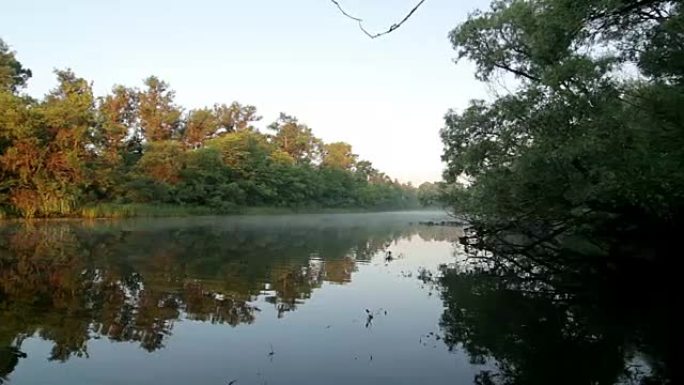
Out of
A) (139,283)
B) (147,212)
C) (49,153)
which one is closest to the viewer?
(139,283)

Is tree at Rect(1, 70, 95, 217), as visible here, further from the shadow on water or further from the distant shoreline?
the shadow on water

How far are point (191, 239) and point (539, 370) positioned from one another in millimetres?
20639

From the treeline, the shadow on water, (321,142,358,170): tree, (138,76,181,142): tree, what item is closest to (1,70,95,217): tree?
the treeline

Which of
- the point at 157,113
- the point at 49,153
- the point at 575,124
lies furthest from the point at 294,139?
the point at 575,124

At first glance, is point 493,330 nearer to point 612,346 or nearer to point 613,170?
point 612,346

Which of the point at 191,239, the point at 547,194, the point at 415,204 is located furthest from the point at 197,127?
the point at 415,204

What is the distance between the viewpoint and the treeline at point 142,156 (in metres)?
39.1

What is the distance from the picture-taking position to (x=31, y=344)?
756 centimetres

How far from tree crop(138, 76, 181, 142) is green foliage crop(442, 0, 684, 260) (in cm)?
4463

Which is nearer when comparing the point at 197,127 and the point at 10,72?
the point at 10,72

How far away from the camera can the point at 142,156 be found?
54.7 meters

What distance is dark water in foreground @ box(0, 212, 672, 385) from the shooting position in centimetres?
695

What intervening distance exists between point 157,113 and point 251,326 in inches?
2194

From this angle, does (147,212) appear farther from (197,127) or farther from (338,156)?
(338,156)
